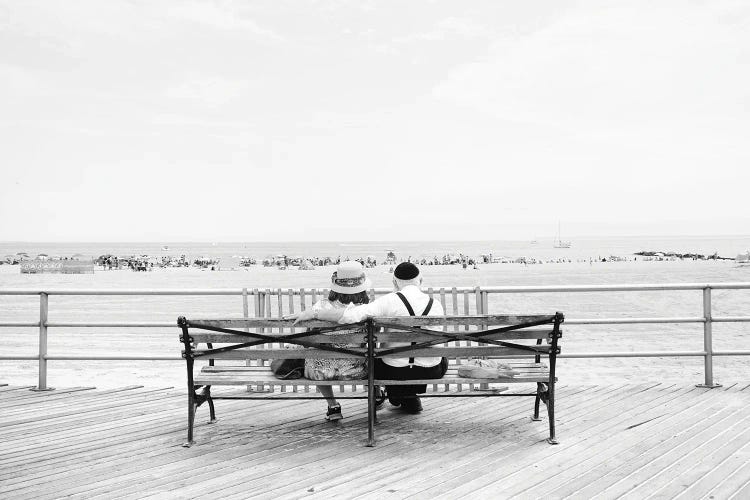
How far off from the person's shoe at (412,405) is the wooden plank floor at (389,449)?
0.09 m

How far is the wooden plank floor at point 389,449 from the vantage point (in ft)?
15.0

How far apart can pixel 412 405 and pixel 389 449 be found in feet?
3.36

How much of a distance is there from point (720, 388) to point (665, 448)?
237 centimetres

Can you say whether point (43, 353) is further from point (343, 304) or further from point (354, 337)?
point (354, 337)

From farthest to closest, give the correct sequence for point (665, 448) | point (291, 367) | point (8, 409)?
1. point (8, 409)
2. point (291, 367)
3. point (665, 448)

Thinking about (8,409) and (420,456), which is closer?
(420,456)

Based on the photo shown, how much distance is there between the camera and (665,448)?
5297 mm

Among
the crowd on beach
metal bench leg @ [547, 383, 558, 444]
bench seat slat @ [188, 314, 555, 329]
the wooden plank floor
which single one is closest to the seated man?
bench seat slat @ [188, 314, 555, 329]

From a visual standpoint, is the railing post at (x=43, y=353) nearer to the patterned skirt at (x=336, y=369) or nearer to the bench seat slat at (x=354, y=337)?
the bench seat slat at (x=354, y=337)

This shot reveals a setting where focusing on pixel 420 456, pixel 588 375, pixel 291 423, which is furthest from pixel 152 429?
pixel 588 375

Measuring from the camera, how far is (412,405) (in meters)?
6.41

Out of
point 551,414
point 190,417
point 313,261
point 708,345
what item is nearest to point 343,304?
point 190,417

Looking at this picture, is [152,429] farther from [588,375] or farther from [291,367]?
[588,375]

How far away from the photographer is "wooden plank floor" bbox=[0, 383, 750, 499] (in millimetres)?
4578
